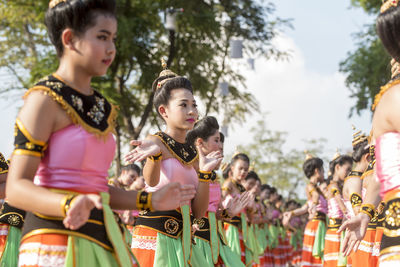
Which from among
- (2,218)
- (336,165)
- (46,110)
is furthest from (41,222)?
(336,165)

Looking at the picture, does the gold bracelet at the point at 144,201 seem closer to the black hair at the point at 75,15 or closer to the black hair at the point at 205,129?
the black hair at the point at 75,15

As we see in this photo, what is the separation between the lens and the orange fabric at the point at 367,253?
692 cm

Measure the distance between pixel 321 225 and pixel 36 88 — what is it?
10635 millimetres

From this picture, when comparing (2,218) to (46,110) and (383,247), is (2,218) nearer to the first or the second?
(46,110)

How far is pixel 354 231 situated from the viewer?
3.66 meters

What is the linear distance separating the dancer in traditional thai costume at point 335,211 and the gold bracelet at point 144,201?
25.2 ft

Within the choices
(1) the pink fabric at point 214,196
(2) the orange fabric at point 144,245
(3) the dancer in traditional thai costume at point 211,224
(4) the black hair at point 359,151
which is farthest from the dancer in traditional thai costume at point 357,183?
(2) the orange fabric at point 144,245

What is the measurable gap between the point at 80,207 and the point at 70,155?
→ 15.5 inches

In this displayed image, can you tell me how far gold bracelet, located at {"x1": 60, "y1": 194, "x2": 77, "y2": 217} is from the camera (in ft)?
8.47

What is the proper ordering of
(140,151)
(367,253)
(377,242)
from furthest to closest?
(367,253) → (377,242) → (140,151)

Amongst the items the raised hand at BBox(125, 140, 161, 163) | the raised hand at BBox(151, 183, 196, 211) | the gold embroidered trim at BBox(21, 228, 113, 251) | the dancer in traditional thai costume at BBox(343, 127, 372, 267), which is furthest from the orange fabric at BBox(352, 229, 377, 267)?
the gold embroidered trim at BBox(21, 228, 113, 251)

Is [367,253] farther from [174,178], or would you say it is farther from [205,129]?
[174,178]

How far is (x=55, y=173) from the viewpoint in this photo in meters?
2.85

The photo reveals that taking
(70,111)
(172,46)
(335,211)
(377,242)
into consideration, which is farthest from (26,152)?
(172,46)
